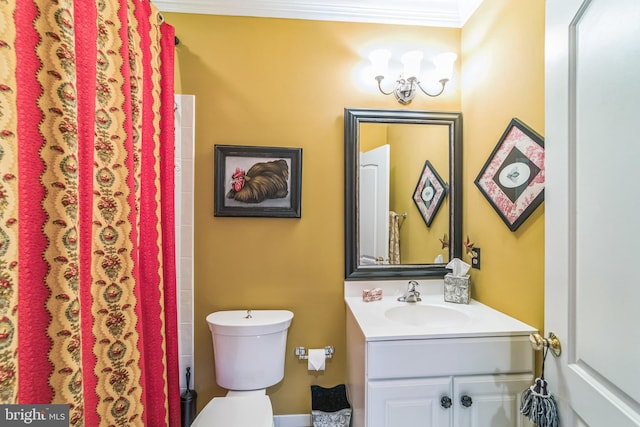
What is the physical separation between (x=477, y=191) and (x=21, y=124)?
1.82 metres

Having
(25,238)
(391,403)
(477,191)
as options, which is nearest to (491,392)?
(391,403)

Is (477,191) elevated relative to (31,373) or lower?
elevated

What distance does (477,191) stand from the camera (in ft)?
5.28

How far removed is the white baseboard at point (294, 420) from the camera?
1.69 meters

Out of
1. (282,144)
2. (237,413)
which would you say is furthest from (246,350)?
(282,144)

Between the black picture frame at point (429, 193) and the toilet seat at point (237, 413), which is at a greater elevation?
Answer: the black picture frame at point (429, 193)

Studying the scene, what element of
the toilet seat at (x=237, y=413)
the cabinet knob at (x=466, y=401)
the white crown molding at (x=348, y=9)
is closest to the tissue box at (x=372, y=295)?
the cabinet knob at (x=466, y=401)

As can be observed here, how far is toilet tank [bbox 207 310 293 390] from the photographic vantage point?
1488mm

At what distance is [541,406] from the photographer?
92cm

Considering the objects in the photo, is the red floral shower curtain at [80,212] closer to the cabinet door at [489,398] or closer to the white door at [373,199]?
the white door at [373,199]

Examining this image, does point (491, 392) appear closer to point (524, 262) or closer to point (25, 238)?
point (524, 262)

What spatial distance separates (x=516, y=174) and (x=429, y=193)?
1.65ft

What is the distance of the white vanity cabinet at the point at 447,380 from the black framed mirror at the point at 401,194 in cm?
57

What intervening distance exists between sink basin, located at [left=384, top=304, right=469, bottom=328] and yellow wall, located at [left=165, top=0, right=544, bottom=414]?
0.25 m
